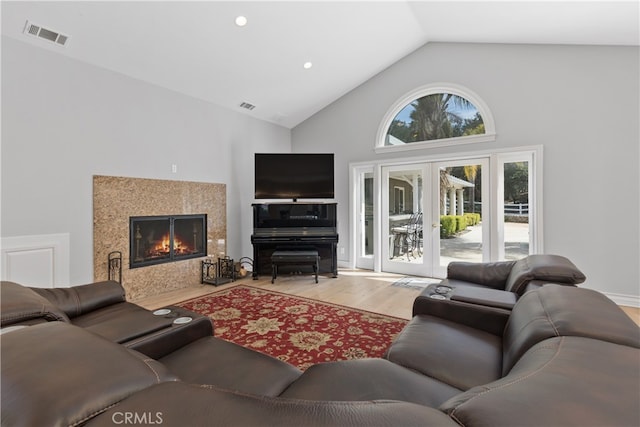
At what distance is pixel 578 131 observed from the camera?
139 inches

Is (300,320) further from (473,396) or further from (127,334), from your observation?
(473,396)

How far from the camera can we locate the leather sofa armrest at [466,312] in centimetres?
173

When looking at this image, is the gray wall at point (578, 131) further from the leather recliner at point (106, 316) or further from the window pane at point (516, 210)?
the leather recliner at point (106, 316)

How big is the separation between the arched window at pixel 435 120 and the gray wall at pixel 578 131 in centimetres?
13

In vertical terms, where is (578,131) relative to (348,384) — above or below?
above

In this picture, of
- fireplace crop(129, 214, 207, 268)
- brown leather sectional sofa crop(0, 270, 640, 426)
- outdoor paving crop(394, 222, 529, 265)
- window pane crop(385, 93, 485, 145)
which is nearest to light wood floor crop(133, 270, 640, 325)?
fireplace crop(129, 214, 207, 268)

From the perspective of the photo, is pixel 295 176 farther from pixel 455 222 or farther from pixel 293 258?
pixel 455 222

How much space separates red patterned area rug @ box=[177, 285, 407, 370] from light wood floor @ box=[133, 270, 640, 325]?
0.23 m

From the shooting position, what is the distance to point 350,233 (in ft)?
17.9

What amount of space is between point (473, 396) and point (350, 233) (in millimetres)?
4853

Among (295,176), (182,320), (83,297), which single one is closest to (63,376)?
(182,320)

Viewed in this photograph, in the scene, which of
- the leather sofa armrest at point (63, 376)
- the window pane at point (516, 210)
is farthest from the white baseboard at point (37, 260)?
the window pane at point (516, 210)

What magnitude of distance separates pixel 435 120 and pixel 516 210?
1.80m

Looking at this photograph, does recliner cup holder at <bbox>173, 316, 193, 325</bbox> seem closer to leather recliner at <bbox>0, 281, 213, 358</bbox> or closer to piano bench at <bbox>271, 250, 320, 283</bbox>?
leather recliner at <bbox>0, 281, 213, 358</bbox>
